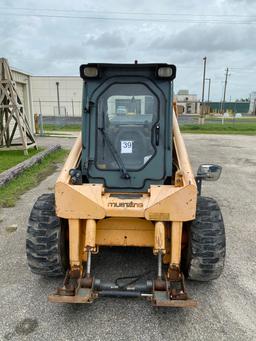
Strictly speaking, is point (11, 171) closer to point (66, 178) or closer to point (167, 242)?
point (66, 178)

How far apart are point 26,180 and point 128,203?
5410mm

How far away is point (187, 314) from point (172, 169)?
1439 mm

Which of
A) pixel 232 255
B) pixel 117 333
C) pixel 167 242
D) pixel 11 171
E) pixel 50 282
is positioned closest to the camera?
pixel 117 333

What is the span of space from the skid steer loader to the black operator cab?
1 centimetres

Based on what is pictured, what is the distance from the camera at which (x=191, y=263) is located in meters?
3.14

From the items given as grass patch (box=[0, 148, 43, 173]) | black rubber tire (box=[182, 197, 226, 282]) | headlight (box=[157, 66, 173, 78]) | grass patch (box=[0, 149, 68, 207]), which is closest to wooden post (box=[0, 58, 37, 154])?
grass patch (box=[0, 148, 43, 173])

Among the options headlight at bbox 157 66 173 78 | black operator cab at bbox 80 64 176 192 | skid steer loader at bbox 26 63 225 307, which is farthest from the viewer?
black operator cab at bbox 80 64 176 192

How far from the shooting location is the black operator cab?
134 inches

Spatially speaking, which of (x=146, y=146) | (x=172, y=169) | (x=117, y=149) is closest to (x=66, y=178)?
(x=117, y=149)

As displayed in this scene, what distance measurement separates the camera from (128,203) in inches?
117

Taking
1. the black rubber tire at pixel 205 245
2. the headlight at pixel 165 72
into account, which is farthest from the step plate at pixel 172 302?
the headlight at pixel 165 72

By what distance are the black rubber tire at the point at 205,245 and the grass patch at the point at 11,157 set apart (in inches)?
242

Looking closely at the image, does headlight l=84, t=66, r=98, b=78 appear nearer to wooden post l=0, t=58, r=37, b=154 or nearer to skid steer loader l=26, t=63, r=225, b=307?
skid steer loader l=26, t=63, r=225, b=307

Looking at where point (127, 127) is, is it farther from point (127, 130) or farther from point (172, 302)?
point (172, 302)
